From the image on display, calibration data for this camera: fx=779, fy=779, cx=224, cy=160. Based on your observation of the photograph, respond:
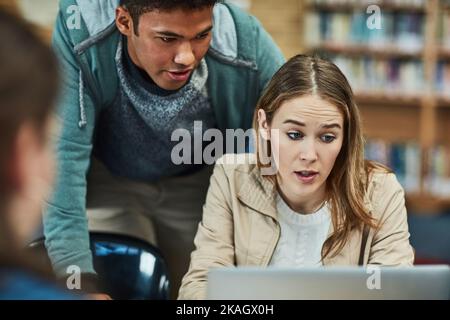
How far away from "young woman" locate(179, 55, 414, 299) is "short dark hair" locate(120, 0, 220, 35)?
0.26 m

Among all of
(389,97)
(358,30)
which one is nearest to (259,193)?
(358,30)

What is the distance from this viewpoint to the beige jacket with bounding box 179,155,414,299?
1934mm

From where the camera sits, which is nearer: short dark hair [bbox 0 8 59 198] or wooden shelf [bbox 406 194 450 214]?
short dark hair [bbox 0 8 59 198]

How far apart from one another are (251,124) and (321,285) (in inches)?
25.7

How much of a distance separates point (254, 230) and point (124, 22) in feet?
2.04

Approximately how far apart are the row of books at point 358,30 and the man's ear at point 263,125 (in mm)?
3510

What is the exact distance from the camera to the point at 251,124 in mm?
2092

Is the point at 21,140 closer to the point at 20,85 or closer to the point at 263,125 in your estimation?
the point at 20,85

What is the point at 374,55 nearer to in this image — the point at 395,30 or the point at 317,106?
the point at 395,30

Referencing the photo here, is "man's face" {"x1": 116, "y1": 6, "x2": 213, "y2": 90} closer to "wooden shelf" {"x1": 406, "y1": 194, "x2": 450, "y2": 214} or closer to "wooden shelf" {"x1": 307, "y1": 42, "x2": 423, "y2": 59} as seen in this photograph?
"wooden shelf" {"x1": 307, "y1": 42, "x2": 423, "y2": 59}

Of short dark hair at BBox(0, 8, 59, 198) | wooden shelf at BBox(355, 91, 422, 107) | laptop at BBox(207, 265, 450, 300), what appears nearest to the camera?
short dark hair at BBox(0, 8, 59, 198)

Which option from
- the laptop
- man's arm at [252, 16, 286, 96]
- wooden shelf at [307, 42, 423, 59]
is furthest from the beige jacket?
wooden shelf at [307, 42, 423, 59]

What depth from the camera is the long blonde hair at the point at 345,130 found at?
1906 mm

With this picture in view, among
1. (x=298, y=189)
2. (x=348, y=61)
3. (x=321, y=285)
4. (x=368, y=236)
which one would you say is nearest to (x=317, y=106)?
(x=298, y=189)
